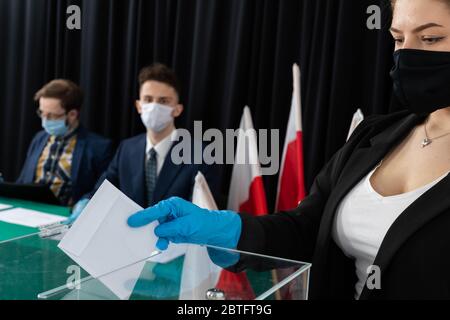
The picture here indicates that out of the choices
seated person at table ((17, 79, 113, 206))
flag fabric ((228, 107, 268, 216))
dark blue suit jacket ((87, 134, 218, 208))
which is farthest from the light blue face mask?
flag fabric ((228, 107, 268, 216))

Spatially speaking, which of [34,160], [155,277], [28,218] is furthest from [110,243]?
[34,160]

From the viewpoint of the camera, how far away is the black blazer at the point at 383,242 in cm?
92

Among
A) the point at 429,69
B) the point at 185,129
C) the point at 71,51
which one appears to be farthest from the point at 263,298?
the point at 71,51

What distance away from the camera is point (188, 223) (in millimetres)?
1039

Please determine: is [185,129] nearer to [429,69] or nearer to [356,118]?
[356,118]

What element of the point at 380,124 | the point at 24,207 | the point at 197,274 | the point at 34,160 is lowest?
the point at 24,207

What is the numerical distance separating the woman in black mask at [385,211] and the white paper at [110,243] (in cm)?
3

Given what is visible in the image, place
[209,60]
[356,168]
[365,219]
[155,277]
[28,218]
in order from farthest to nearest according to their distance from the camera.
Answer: [209,60] < [28,218] < [356,168] < [365,219] < [155,277]

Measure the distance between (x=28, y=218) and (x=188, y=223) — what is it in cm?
135

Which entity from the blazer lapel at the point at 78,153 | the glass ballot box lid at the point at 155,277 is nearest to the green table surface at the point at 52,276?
the glass ballot box lid at the point at 155,277

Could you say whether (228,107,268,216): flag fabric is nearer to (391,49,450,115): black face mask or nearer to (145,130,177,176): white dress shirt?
(145,130,177,176): white dress shirt

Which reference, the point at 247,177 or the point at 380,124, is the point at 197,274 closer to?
the point at 380,124

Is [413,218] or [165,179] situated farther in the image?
[165,179]

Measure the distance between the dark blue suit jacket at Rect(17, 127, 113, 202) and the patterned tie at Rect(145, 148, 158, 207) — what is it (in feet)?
1.56
